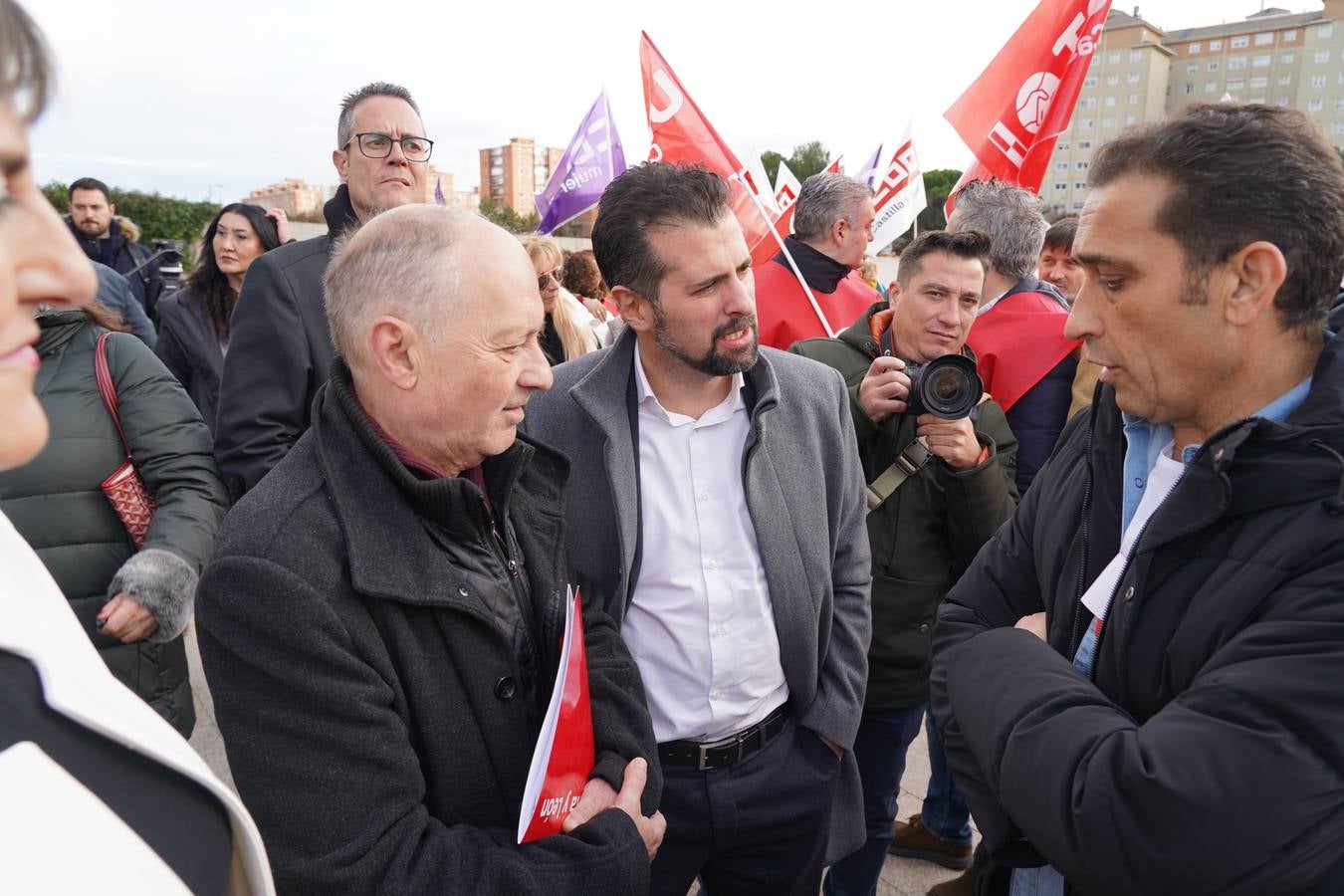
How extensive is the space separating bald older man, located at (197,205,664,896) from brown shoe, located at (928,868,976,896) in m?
1.82

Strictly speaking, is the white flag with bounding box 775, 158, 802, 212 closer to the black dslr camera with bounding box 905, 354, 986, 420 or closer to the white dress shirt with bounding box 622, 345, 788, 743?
the black dslr camera with bounding box 905, 354, 986, 420

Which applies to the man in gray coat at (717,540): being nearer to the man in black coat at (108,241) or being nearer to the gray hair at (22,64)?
the gray hair at (22,64)

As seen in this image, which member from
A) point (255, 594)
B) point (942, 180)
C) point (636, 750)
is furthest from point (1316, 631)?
point (942, 180)

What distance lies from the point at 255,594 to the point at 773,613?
3.90 feet

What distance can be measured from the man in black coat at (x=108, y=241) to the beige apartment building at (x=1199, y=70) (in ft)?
242

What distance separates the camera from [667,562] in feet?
6.54

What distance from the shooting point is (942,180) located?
6525cm

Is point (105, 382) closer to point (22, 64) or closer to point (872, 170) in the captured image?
point (22, 64)

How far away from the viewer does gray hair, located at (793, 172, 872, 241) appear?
4.35 meters

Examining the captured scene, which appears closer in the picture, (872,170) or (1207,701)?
(1207,701)

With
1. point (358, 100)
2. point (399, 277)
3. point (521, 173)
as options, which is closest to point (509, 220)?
point (358, 100)

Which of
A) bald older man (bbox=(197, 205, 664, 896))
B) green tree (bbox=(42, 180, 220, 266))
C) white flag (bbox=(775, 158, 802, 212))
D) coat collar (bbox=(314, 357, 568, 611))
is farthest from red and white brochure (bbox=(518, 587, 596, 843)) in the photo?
green tree (bbox=(42, 180, 220, 266))

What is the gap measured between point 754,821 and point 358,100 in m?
2.65

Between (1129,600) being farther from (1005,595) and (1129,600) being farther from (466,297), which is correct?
(466,297)
